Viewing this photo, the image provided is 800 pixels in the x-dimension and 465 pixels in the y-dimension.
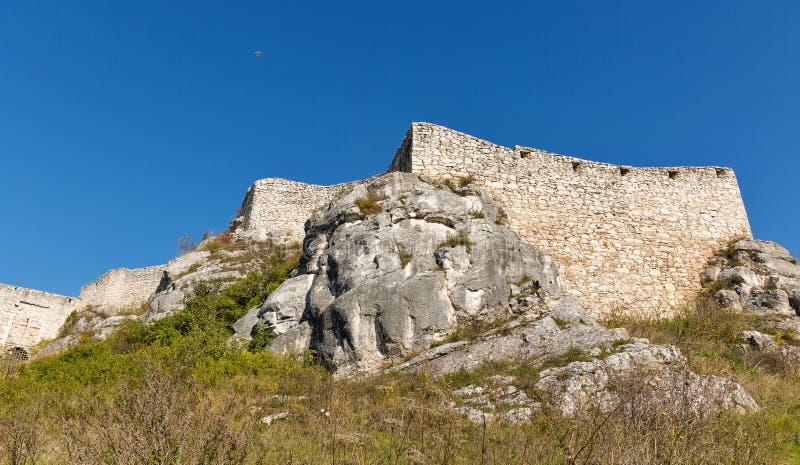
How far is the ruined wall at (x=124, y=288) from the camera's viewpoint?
2448cm

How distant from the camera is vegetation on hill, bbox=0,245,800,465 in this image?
16.7 ft

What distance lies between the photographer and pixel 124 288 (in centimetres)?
2492

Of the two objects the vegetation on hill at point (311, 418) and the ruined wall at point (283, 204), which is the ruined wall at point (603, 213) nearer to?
the vegetation on hill at point (311, 418)

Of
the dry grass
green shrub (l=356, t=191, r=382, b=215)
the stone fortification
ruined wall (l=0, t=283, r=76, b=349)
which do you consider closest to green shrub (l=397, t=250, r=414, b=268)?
green shrub (l=356, t=191, r=382, b=215)

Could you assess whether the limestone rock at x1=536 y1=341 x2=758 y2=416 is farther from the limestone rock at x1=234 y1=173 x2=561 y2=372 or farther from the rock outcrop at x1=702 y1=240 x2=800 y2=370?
the rock outcrop at x1=702 y1=240 x2=800 y2=370

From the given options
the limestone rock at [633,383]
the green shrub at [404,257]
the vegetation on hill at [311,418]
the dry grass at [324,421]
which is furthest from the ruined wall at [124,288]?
the limestone rock at [633,383]

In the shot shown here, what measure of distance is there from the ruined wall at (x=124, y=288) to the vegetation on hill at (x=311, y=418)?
10584 mm

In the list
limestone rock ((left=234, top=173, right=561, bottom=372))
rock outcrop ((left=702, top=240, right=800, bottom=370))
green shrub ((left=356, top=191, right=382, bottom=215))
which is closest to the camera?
limestone rock ((left=234, top=173, right=561, bottom=372))

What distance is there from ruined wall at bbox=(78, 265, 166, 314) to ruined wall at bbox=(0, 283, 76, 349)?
1547 mm

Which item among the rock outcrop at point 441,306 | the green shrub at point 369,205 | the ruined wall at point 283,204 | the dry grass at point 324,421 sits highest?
the ruined wall at point 283,204

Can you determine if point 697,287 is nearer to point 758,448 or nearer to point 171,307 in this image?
point 758,448

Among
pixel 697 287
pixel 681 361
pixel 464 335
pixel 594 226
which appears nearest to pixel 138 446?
pixel 464 335

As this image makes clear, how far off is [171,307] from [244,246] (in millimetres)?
4766

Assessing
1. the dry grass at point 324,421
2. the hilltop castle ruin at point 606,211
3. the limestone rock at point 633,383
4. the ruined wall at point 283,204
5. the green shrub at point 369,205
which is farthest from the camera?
the ruined wall at point 283,204
